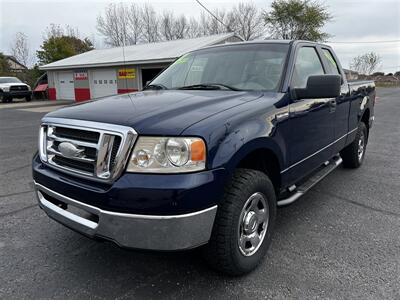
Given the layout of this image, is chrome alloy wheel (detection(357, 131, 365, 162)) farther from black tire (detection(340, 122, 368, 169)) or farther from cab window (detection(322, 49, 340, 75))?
cab window (detection(322, 49, 340, 75))

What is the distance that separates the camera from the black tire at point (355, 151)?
5270 mm

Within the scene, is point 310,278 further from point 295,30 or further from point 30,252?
point 295,30

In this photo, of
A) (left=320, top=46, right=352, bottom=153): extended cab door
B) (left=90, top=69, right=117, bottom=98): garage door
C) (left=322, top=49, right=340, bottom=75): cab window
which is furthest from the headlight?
(left=90, top=69, right=117, bottom=98): garage door

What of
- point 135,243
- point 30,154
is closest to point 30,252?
point 135,243

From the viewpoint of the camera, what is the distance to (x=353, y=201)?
13.6ft

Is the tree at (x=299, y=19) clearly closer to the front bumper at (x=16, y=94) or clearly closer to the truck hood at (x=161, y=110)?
the front bumper at (x=16, y=94)

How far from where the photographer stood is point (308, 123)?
3297 millimetres

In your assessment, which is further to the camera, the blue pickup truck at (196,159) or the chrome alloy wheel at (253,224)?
the chrome alloy wheel at (253,224)

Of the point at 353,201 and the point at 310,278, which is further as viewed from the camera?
the point at 353,201

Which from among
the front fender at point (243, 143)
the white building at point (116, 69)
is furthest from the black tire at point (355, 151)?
the white building at point (116, 69)

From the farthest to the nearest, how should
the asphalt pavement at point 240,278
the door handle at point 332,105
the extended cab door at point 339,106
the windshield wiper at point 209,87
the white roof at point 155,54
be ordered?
the white roof at point 155,54 → the extended cab door at point 339,106 → the door handle at point 332,105 → the windshield wiper at point 209,87 → the asphalt pavement at point 240,278

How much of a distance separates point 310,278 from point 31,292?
2061mm

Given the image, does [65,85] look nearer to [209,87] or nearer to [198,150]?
[209,87]

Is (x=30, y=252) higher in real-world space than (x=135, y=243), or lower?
lower
